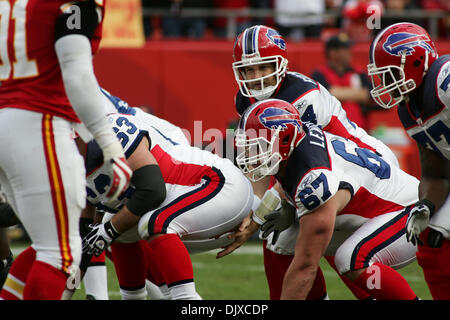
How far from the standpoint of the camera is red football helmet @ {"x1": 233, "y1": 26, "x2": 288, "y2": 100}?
432cm

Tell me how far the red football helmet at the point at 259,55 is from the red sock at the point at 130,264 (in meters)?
1.10

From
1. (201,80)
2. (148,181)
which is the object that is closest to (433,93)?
(148,181)

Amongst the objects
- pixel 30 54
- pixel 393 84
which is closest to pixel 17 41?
pixel 30 54

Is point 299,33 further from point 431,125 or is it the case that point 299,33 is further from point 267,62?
point 431,125

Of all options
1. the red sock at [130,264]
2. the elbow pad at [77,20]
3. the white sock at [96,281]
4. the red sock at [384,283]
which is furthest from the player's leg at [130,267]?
the elbow pad at [77,20]

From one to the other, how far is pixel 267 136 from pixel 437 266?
1.06m

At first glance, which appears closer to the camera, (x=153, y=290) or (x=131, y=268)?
(x=131, y=268)

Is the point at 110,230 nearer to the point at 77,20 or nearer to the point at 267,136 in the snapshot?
the point at 267,136

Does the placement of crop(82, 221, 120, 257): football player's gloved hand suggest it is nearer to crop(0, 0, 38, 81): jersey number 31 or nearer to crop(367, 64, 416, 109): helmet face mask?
crop(0, 0, 38, 81): jersey number 31

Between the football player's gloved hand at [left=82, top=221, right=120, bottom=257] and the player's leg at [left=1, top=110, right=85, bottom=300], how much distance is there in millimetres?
702

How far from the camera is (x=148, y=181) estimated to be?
3656mm

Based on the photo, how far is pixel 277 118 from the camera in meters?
3.56

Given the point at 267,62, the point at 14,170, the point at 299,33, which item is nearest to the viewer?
the point at 14,170
